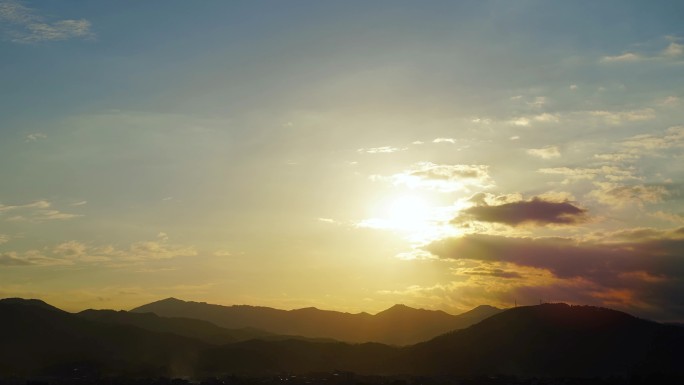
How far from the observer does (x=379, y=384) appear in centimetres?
16012

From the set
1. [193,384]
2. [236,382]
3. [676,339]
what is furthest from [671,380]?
[193,384]

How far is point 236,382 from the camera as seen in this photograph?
6604 inches

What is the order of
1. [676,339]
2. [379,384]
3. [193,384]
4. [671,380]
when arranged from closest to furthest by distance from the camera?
[671,380]
[379,384]
[193,384]
[676,339]

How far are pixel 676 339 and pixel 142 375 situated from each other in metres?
162

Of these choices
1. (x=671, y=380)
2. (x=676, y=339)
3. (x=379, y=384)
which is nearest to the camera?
(x=671, y=380)

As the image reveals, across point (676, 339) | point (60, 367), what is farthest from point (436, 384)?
point (60, 367)

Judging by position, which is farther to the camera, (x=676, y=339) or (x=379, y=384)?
(x=676, y=339)

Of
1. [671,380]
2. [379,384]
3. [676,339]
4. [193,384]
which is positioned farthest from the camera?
[676,339]

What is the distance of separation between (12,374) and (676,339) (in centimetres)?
19885

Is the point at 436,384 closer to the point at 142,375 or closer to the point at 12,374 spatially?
the point at 142,375

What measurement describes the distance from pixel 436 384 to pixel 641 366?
62.7m

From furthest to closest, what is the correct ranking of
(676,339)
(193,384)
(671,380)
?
1. (676,339)
2. (193,384)
3. (671,380)

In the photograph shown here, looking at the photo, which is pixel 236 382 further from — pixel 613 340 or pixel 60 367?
pixel 613 340

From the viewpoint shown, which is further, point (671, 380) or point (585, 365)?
point (585, 365)
